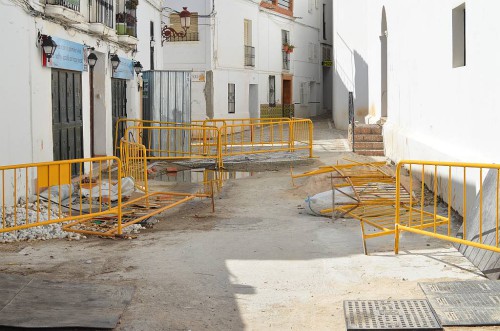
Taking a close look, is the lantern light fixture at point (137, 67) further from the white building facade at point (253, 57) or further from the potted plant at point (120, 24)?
the white building facade at point (253, 57)

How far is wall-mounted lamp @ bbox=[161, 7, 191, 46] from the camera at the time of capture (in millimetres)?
28078

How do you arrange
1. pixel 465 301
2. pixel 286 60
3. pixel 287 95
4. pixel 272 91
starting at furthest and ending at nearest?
pixel 287 95, pixel 286 60, pixel 272 91, pixel 465 301

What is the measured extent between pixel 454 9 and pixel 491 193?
401cm

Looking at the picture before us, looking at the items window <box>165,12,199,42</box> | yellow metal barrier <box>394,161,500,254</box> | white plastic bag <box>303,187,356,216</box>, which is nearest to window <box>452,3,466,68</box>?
yellow metal barrier <box>394,161,500,254</box>

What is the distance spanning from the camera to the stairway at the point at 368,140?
64.4ft

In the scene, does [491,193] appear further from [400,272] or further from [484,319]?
[484,319]

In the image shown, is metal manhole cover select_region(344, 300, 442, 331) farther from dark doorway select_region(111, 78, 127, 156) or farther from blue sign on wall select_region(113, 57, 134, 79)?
blue sign on wall select_region(113, 57, 134, 79)

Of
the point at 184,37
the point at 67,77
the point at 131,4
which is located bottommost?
the point at 67,77

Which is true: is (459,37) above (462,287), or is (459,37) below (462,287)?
above

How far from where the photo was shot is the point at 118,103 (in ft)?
62.2

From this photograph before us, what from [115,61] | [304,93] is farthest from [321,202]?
[304,93]

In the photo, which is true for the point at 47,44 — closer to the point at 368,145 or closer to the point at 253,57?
the point at 368,145

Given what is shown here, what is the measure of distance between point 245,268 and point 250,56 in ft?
89.4

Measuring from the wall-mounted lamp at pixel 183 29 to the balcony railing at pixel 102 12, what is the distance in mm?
10182
